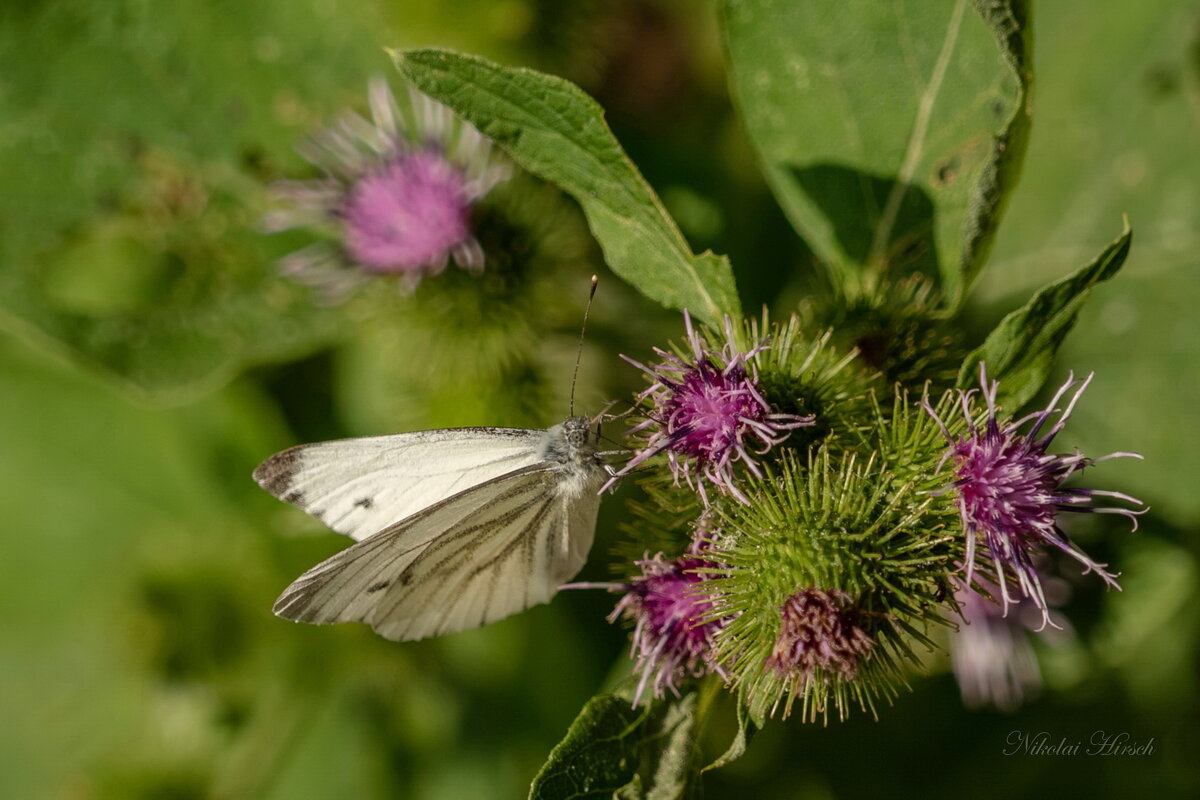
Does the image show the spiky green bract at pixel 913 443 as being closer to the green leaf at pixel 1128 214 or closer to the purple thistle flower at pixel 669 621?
the purple thistle flower at pixel 669 621

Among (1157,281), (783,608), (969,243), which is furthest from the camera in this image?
(1157,281)

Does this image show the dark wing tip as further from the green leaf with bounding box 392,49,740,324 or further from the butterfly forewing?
the green leaf with bounding box 392,49,740,324

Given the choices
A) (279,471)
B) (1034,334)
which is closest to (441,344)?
(279,471)

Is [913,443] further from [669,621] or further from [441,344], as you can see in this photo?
[441,344]

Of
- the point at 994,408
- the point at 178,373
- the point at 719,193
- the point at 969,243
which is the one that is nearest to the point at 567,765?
the point at 994,408

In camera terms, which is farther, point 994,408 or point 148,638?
point 148,638

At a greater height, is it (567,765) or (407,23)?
(407,23)

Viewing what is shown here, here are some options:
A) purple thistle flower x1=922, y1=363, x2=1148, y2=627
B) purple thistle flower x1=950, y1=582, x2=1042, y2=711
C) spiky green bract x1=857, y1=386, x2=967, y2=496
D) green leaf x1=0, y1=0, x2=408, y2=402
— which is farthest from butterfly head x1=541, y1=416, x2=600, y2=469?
green leaf x1=0, y1=0, x2=408, y2=402

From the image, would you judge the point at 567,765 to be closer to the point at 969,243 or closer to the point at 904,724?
the point at 969,243
